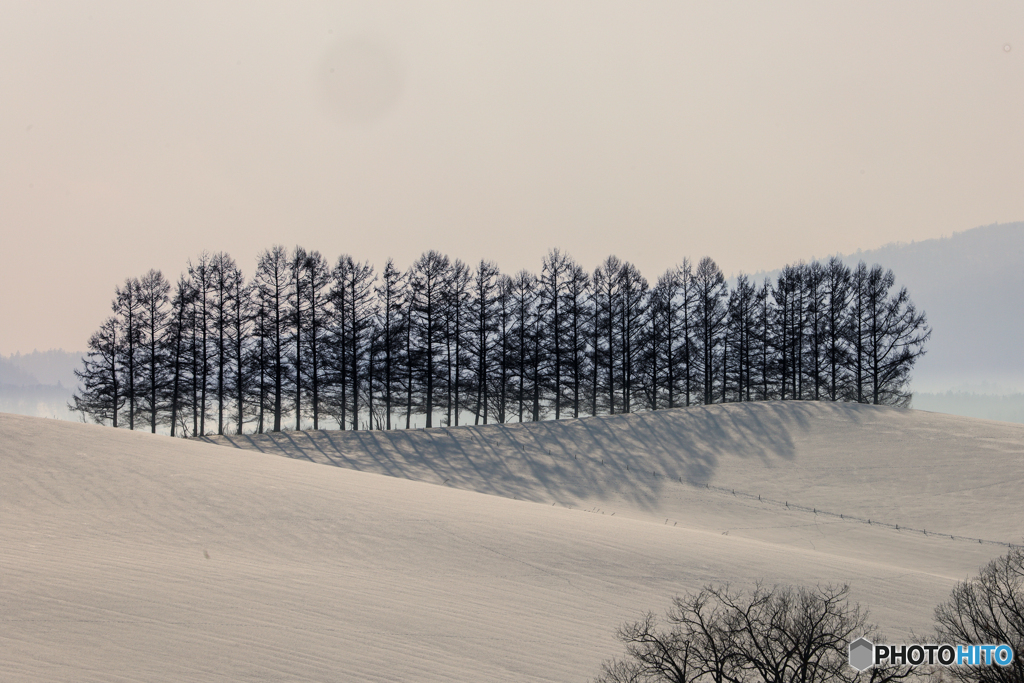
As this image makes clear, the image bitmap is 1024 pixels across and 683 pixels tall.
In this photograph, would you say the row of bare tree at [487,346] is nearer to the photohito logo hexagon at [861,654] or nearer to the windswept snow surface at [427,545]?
the windswept snow surface at [427,545]

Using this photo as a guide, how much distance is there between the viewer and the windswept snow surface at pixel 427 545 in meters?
12.2

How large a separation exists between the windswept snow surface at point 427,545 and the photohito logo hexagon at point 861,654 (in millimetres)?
3142

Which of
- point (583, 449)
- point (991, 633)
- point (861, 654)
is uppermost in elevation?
point (583, 449)

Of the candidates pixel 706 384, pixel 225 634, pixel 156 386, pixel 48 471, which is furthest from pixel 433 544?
pixel 706 384

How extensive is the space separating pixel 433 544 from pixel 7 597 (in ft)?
28.8

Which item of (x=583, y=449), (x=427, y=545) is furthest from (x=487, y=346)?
(x=427, y=545)

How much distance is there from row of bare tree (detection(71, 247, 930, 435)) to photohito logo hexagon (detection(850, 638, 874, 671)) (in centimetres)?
3424

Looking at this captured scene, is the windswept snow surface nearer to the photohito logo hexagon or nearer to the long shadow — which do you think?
the long shadow

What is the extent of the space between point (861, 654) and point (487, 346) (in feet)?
121

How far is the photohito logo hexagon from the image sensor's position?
11.7 meters

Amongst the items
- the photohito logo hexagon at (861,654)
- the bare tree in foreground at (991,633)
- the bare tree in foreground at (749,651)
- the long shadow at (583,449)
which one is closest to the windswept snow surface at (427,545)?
the long shadow at (583,449)

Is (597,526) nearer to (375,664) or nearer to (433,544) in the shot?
(433,544)

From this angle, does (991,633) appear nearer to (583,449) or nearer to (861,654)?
(861,654)

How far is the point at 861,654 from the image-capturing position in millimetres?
11969
